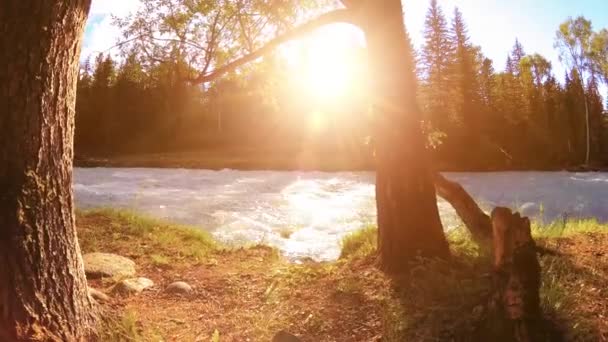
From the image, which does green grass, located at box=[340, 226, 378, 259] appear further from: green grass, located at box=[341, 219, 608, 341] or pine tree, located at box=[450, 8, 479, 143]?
pine tree, located at box=[450, 8, 479, 143]

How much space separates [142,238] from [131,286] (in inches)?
147

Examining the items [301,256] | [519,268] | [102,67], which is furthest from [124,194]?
[102,67]

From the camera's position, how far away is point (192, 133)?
58.9 metres

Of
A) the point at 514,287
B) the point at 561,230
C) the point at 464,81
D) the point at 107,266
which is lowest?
the point at 107,266

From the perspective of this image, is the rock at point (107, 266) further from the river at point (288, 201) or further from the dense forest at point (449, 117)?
the dense forest at point (449, 117)

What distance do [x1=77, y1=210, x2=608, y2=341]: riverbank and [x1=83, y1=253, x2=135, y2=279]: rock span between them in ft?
0.78

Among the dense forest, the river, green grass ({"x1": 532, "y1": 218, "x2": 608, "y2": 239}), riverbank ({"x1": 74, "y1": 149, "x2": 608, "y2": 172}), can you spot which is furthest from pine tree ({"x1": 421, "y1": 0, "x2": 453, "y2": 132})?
green grass ({"x1": 532, "y1": 218, "x2": 608, "y2": 239})

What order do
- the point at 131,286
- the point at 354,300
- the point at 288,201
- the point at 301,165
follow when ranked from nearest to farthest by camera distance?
1. the point at 354,300
2. the point at 131,286
3. the point at 288,201
4. the point at 301,165

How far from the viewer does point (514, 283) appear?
3316 mm

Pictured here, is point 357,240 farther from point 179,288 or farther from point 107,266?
point 107,266

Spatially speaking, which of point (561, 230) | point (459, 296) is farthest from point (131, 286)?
point (561, 230)

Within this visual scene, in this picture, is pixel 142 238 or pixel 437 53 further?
pixel 437 53

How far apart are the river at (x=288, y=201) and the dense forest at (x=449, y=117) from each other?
5169 mm

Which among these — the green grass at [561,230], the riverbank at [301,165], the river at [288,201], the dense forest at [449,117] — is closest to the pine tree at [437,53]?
the dense forest at [449,117]
